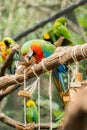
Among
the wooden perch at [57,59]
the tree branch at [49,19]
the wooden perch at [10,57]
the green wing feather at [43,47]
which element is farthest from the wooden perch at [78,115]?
the tree branch at [49,19]

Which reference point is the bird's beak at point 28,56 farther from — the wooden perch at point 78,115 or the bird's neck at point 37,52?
the wooden perch at point 78,115

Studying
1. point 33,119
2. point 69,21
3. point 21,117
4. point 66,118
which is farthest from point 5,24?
point 66,118

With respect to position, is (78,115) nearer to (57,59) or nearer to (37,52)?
(57,59)

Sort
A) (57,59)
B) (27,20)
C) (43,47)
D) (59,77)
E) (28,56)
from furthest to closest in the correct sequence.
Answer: (27,20) < (43,47) < (59,77) < (28,56) < (57,59)

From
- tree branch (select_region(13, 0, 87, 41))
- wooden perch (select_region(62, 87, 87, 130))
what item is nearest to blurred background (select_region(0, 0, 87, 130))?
tree branch (select_region(13, 0, 87, 41))

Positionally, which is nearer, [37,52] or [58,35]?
[37,52]

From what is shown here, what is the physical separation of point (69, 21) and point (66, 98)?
111 inches

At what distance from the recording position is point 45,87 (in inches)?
140

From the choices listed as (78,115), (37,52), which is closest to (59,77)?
(37,52)

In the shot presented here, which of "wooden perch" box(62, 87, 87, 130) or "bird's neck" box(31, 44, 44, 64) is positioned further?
"bird's neck" box(31, 44, 44, 64)

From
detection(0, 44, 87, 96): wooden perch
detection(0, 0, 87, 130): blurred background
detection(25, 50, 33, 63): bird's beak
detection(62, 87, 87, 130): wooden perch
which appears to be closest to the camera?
detection(62, 87, 87, 130): wooden perch

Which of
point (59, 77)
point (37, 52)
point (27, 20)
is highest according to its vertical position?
point (27, 20)

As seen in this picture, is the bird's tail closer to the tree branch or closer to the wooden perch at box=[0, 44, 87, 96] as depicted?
the wooden perch at box=[0, 44, 87, 96]

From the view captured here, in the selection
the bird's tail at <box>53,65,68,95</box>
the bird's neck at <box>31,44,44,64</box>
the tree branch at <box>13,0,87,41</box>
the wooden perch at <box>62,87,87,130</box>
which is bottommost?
the wooden perch at <box>62,87,87,130</box>
